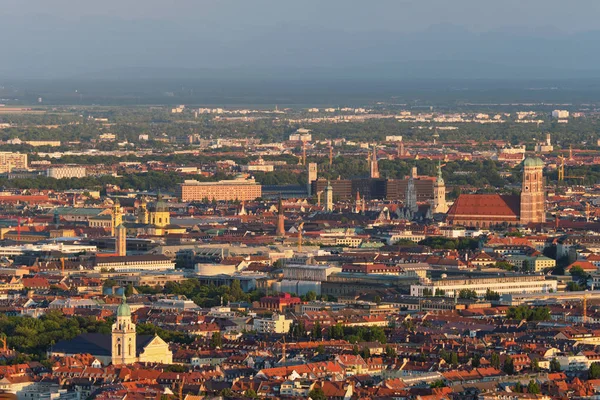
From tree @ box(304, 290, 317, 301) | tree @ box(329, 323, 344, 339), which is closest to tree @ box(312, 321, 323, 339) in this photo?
tree @ box(329, 323, 344, 339)

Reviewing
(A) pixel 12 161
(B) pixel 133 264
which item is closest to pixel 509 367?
(B) pixel 133 264

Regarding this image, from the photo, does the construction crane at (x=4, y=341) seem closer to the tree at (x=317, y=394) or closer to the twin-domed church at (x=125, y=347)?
the twin-domed church at (x=125, y=347)

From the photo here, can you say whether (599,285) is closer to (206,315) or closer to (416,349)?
(206,315)

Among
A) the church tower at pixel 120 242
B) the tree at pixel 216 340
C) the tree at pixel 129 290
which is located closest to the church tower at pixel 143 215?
the church tower at pixel 120 242

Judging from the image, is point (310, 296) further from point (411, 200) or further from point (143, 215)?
point (411, 200)

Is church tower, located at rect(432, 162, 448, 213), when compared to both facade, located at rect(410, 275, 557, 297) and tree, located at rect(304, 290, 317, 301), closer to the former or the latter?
facade, located at rect(410, 275, 557, 297)

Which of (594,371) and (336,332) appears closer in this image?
(594,371)
